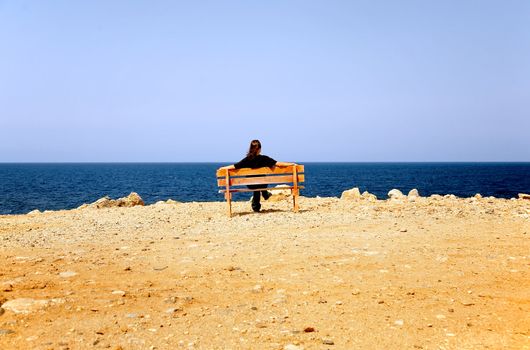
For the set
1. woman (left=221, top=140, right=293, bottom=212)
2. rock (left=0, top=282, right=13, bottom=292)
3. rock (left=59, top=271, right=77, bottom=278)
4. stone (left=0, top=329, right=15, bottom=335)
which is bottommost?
rock (left=59, top=271, right=77, bottom=278)

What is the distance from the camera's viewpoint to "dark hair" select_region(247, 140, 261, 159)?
13878 mm

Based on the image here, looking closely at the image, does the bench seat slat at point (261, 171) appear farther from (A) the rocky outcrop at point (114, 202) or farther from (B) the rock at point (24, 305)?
(B) the rock at point (24, 305)

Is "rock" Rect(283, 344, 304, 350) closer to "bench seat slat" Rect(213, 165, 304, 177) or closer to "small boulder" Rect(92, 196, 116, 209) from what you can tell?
"bench seat slat" Rect(213, 165, 304, 177)

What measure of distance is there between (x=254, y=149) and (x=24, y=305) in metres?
9.34

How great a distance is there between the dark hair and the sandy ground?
308 centimetres

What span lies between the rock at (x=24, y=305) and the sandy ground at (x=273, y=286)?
0.04 ft

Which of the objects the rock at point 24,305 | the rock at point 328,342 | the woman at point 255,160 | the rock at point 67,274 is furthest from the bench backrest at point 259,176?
the rock at point 328,342

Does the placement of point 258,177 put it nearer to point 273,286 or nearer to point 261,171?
point 261,171

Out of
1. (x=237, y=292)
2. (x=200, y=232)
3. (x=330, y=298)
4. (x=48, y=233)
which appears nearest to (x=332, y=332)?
(x=330, y=298)

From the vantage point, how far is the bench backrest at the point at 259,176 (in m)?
13.7

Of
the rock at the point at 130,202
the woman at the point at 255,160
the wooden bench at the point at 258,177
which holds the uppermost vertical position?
the woman at the point at 255,160

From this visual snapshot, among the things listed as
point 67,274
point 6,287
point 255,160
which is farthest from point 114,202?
point 6,287

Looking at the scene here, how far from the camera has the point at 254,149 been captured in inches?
549

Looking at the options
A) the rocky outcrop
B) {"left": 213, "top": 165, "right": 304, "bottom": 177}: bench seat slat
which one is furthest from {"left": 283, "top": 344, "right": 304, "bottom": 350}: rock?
the rocky outcrop
